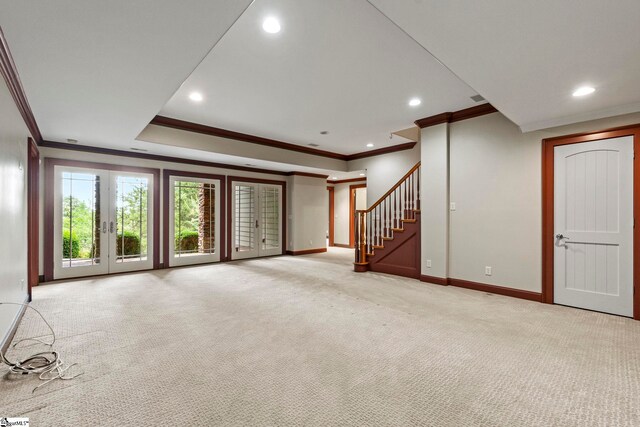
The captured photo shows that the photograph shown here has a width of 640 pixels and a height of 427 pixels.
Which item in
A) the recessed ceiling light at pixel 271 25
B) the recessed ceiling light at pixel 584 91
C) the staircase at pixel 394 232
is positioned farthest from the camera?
the staircase at pixel 394 232

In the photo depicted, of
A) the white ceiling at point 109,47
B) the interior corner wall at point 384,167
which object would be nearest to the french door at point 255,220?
the interior corner wall at point 384,167

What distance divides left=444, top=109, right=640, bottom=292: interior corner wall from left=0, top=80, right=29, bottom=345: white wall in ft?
17.7

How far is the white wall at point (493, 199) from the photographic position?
4.05m

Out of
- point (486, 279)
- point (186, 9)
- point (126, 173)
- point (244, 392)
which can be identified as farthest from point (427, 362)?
point (126, 173)

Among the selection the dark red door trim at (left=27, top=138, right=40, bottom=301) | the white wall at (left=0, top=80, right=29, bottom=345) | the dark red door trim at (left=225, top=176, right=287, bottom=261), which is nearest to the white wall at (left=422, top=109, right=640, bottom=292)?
the dark red door trim at (left=225, top=176, right=287, bottom=261)

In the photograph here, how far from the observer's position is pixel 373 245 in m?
6.04

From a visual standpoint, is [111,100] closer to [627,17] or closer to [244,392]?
[244,392]

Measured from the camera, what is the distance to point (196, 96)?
4.00 m

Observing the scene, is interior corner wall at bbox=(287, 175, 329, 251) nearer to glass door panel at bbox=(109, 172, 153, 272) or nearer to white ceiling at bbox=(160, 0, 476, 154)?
white ceiling at bbox=(160, 0, 476, 154)

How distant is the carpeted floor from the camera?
1.75m

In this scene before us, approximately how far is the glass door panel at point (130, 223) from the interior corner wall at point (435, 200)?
18.0 feet

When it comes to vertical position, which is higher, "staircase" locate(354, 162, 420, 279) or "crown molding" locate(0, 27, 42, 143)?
"crown molding" locate(0, 27, 42, 143)

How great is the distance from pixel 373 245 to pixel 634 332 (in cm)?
375

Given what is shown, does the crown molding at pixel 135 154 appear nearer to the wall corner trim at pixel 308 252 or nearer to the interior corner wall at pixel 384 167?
the wall corner trim at pixel 308 252
